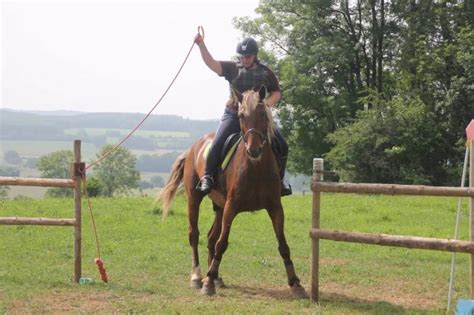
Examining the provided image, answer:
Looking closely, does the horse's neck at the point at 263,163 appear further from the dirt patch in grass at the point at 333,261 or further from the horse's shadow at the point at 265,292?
the dirt patch in grass at the point at 333,261

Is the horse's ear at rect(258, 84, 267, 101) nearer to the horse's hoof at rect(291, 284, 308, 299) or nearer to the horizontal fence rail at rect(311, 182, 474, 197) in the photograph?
the horizontal fence rail at rect(311, 182, 474, 197)

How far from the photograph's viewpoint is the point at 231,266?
34.9 feet

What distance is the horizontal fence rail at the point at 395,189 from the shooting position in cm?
671

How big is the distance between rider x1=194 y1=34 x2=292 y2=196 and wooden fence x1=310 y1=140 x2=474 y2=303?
1040 mm

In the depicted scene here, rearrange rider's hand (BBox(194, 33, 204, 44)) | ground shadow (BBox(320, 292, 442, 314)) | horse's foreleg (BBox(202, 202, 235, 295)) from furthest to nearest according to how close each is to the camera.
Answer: rider's hand (BBox(194, 33, 204, 44)), horse's foreleg (BBox(202, 202, 235, 295)), ground shadow (BBox(320, 292, 442, 314))

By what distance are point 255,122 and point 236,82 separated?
1.34 m

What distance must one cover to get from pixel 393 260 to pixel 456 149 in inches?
860

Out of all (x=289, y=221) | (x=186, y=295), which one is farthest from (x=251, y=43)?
(x=289, y=221)

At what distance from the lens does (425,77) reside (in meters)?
32.9

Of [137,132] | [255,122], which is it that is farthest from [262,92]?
[137,132]

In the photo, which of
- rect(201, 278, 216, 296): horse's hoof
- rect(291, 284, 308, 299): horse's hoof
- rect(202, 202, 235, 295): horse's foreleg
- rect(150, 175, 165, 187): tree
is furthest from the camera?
rect(150, 175, 165, 187): tree

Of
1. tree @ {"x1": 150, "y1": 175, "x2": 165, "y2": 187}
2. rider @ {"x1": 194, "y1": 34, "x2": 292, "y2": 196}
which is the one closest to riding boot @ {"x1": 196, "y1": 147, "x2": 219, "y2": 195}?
rider @ {"x1": 194, "y1": 34, "x2": 292, "y2": 196}

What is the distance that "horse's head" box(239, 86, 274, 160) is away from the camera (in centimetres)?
744

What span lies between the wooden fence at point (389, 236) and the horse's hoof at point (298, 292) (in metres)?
0.30
